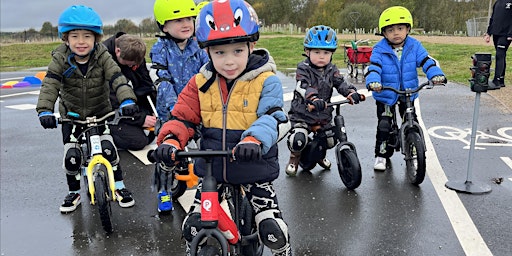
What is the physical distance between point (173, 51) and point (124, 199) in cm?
176

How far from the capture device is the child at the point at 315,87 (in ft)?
19.1

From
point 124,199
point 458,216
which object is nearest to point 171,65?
point 124,199

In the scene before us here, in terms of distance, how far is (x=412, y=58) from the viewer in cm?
636

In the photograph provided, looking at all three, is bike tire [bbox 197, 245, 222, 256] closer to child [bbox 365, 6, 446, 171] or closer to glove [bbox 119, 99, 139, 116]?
glove [bbox 119, 99, 139, 116]

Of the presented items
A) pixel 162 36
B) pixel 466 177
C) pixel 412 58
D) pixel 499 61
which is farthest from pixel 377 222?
pixel 499 61

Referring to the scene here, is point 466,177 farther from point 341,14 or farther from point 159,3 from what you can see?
point 341,14

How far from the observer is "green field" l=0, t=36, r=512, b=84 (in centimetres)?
1843

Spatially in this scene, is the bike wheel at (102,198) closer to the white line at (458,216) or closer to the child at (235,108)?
the child at (235,108)

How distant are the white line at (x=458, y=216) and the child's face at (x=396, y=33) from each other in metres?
1.68

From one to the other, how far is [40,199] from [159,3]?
2756 millimetres

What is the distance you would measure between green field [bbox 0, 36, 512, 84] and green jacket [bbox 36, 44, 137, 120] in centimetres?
1194

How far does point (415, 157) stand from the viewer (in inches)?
237

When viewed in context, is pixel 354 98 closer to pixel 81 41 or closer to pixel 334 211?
pixel 334 211

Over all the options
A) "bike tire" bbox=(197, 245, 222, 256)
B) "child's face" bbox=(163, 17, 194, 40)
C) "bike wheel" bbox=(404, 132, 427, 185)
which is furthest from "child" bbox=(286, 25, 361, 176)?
"bike tire" bbox=(197, 245, 222, 256)
